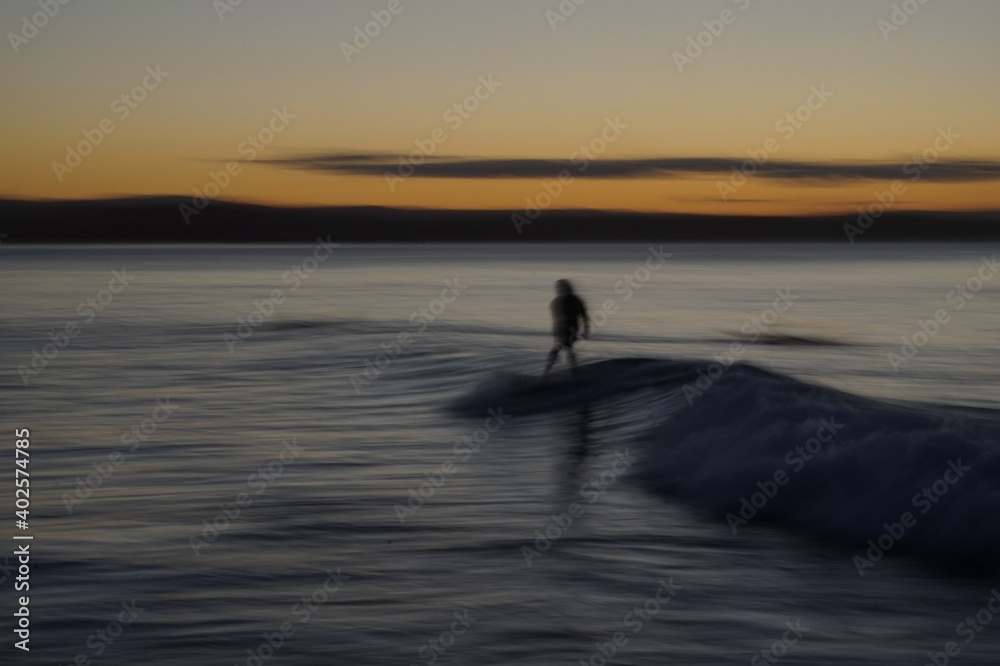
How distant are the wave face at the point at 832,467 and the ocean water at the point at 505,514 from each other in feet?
0.14

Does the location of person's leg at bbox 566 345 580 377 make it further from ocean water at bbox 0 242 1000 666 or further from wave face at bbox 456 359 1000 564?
wave face at bbox 456 359 1000 564

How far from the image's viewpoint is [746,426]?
14.8 metres

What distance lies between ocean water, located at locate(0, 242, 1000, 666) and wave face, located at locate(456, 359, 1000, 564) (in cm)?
4

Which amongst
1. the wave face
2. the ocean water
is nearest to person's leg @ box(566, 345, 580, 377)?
the ocean water

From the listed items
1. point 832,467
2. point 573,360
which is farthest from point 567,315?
point 832,467

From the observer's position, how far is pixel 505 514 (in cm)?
1105

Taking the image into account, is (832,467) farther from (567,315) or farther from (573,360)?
(573,360)

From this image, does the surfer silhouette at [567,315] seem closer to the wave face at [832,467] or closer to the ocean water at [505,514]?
the ocean water at [505,514]

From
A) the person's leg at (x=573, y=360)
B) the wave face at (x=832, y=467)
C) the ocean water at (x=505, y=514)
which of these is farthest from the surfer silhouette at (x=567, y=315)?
the wave face at (x=832, y=467)

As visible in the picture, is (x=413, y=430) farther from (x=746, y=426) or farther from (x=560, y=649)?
(x=560, y=649)

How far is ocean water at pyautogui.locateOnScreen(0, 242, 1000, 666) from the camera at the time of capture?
7.57 metres

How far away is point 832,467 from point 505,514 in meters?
3.71

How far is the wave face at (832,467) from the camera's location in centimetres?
1023

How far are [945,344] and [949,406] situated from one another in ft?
38.1
